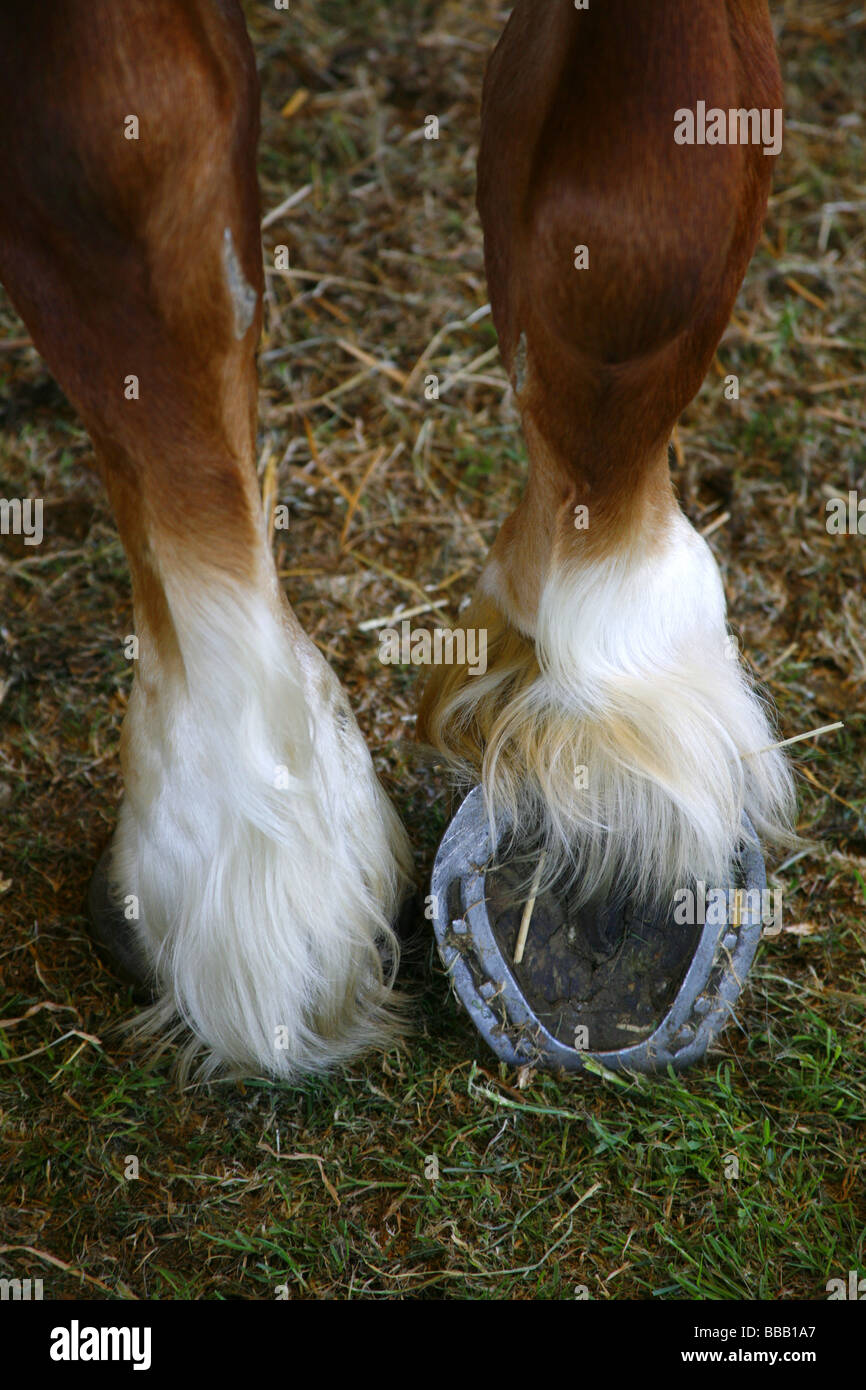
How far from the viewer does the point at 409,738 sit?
1.33 metres

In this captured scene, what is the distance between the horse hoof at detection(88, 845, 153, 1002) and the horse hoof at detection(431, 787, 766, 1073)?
10.9 inches

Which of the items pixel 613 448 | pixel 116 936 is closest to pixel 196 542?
pixel 613 448

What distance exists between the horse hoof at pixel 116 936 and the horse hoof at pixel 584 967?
0.28 m

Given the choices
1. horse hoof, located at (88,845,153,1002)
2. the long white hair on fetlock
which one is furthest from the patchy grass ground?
the long white hair on fetlock

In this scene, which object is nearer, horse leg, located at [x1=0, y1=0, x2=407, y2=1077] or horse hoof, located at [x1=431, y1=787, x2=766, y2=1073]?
horse leg, located at [x1=0, y1=0, x2=407, y2=1077]

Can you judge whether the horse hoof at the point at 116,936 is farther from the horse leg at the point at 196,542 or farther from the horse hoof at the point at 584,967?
the horse hoof at the point at 584,967

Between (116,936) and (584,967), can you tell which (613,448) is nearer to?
(584,967)

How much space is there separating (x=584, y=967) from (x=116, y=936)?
0.40 metres

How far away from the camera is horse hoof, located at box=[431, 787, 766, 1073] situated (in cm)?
106

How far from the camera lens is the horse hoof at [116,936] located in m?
1.14

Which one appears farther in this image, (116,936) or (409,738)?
(409,738)

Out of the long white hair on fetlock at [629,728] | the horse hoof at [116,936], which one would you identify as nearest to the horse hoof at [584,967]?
the long white hair on fetlock at [629,728]

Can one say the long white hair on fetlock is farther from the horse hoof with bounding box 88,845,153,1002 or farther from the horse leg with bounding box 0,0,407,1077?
the horse hoof with bounding box 88,845,153,1002

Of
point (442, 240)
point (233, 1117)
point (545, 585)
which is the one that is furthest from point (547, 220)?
point (442, 240)
